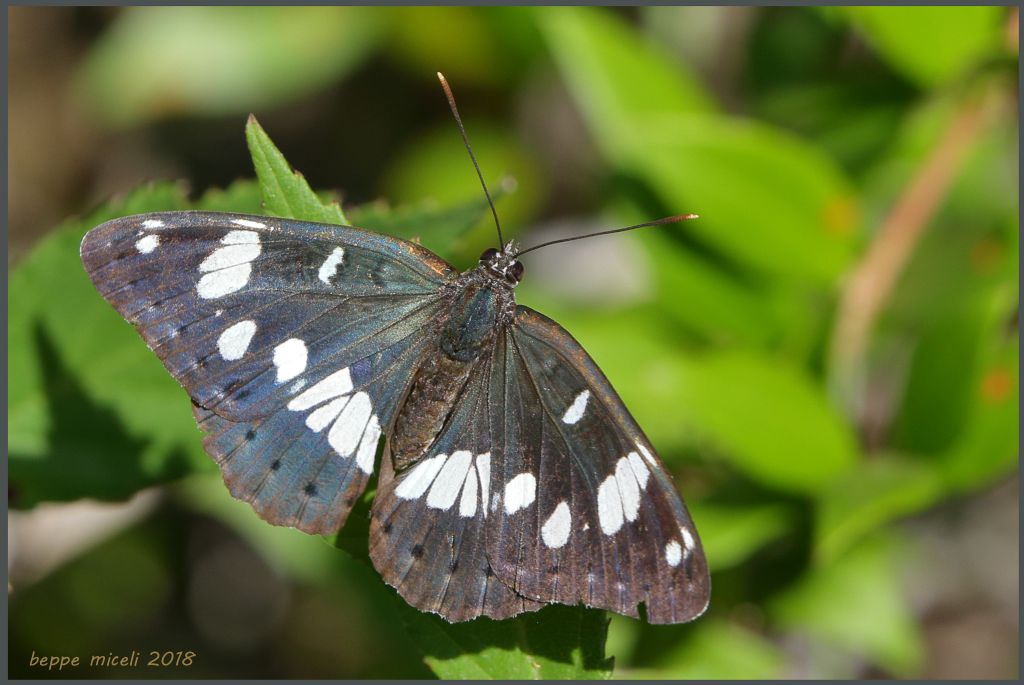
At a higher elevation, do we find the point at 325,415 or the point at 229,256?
the point at 229,256

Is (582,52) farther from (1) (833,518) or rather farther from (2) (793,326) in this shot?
(1) (833,518)

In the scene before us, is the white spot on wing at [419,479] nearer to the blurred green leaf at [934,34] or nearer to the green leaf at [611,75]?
the green leaf at [611,75]

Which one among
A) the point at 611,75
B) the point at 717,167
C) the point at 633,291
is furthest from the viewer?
the point at 633,291

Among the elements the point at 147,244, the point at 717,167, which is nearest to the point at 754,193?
the point at 717,167

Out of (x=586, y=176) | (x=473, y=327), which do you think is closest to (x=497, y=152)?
(x=586, y=176)

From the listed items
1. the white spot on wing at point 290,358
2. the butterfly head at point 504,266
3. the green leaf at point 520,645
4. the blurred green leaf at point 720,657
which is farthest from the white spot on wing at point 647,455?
the blurred green leaf at point 720,657

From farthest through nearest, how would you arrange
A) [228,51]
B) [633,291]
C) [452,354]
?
→ [228,51]
[633,291]
[452,354]

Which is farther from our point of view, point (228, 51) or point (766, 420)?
point (228, 51)

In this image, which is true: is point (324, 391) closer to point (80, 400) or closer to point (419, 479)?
point (419, 479)
